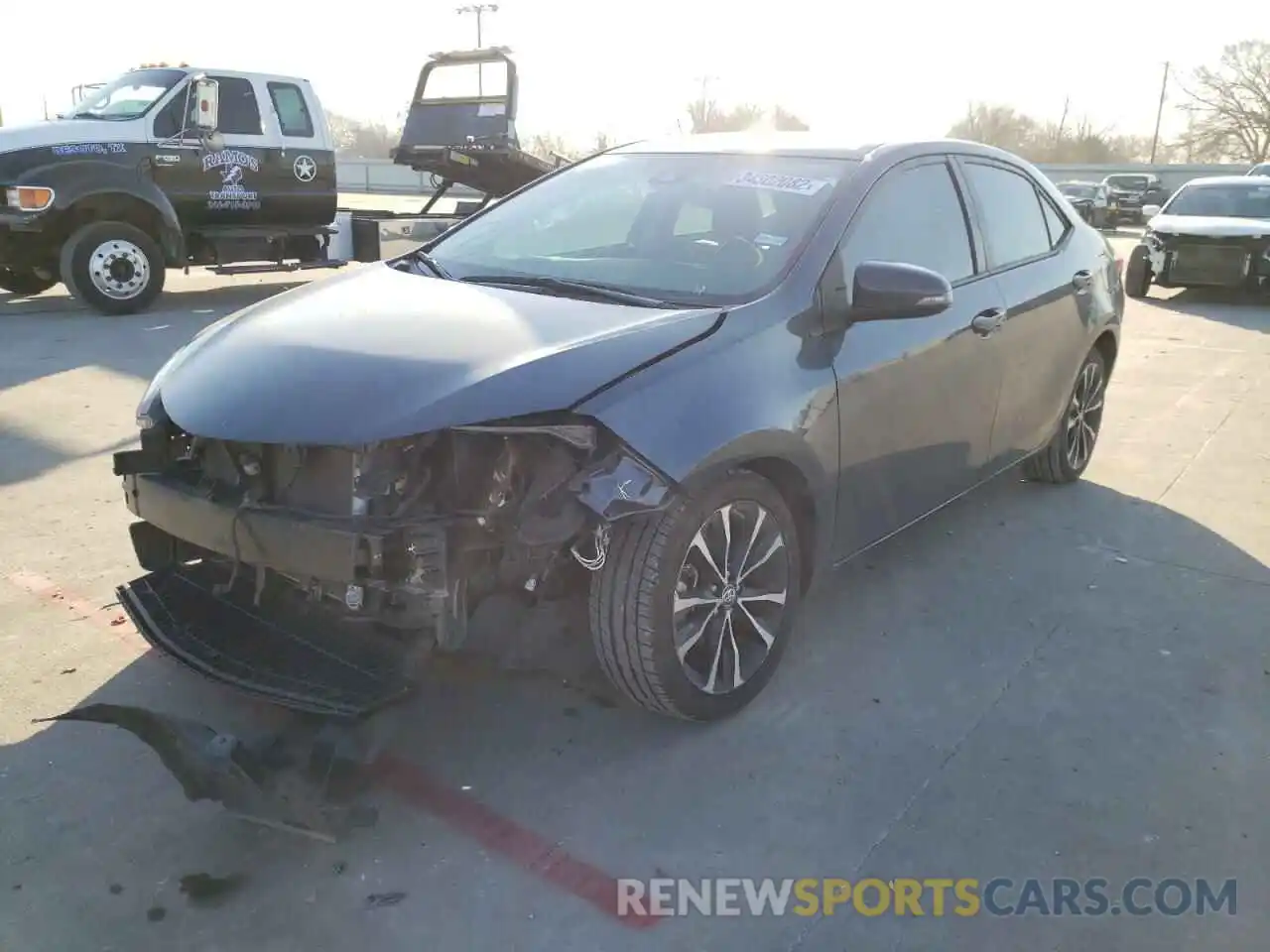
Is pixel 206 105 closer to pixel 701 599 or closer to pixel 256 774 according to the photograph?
pixel 701 599

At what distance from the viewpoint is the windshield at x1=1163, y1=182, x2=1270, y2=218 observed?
13148 millimetres

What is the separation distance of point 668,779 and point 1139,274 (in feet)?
42.4

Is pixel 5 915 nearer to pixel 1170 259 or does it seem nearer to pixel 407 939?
pixel 407 939

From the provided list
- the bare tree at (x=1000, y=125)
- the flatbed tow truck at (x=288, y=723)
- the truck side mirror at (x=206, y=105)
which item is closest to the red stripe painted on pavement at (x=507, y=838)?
the flatbed tow truck at (x=288, y=723)

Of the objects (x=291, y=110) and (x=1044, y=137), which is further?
(x=1044, y=137)

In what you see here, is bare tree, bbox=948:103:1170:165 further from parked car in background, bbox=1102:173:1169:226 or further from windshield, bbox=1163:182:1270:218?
windshield, bbox=1163:182:1270:218

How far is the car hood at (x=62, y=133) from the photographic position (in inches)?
375

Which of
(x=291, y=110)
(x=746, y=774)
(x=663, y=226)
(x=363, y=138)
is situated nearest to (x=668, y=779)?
(x=746, y=774)

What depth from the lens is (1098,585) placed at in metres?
4.24

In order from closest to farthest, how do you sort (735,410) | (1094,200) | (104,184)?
(735,410)
(104,184)
(1094,200)

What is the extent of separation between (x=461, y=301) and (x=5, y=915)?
1979mm

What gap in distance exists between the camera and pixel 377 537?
8.15 feet

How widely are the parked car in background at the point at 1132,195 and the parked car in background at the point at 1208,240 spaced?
21.9 meters

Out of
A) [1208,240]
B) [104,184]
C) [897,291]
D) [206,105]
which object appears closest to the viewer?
[897,291]
